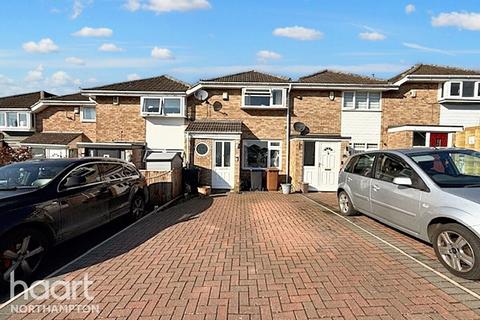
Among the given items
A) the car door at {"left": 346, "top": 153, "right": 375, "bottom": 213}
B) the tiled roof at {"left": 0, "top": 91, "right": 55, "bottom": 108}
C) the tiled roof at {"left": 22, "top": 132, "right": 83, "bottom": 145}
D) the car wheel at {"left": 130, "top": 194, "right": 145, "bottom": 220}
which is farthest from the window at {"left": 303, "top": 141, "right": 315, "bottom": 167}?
the tiled roof at {"left": 0, "top": 91, "right": 55, "bottom": 108}

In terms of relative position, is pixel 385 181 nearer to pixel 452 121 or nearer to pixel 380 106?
pixel 380 106

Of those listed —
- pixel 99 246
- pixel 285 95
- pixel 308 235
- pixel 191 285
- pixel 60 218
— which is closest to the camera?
pixel 191 285

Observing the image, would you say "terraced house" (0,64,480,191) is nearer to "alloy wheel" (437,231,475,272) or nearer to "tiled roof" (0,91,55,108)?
"alloy wheel" (437,231,475,272)

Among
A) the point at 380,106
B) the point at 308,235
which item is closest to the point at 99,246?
the point at 308,235

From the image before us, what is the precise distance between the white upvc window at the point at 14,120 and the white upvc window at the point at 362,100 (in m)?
20.8

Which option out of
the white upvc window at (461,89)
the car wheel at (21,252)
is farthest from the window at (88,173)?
the white upvc window at (461,89)

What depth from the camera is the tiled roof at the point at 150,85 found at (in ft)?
52.4

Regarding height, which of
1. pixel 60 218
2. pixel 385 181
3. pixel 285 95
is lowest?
pixel 60 218

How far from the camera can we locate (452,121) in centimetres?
1528

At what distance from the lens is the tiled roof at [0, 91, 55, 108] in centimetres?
2353

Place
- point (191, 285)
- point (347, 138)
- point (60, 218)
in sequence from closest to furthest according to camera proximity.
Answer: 1. point (191, 285)
2. point (60, 218)
3. point (347, 138)

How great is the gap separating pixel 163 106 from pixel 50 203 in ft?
36.7

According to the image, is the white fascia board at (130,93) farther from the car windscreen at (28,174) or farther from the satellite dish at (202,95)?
the car windscreen at (28,174)

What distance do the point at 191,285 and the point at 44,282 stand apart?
2.00m
